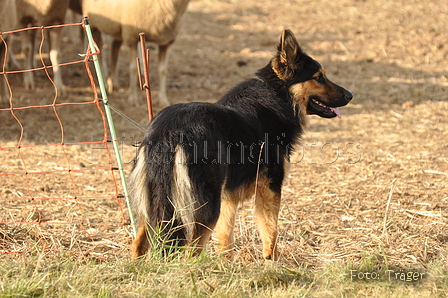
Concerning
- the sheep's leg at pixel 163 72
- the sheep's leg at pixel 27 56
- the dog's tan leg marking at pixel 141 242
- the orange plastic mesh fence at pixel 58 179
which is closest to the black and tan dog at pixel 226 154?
the dog's tan leg marking at pixel 141 242

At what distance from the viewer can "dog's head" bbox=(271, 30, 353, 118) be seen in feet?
14.4

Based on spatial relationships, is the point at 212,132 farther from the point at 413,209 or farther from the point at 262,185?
the point at 413,209

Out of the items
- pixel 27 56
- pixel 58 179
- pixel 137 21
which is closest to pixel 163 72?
pixel 137 21

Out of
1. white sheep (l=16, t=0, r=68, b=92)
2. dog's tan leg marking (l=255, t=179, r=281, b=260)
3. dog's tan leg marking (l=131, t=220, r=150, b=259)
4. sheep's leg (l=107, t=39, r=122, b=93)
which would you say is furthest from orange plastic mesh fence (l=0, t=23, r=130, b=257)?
dog's tan leg marking (l=255, t=179, r=281, b=260)

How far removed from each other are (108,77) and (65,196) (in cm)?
525

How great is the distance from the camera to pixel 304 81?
4551mm

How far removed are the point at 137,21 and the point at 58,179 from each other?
13.1ft

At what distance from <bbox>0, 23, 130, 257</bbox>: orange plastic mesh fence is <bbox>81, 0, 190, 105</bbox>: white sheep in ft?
4.25

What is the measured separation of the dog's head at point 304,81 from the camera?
4395 millimetres

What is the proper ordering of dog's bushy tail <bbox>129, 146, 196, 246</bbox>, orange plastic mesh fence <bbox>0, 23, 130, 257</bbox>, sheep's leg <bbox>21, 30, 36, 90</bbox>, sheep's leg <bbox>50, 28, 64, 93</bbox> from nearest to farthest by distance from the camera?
dog's bushy tail <bbox>129, 146, 196, 246</bbox> < orange plastic mesh fence <bbox>0, 23, 130, 257</bbox> < sheep's leg <bbox>50, 28, 64, 93</bbox> < sheep's leg <bbox>21, 30, 36, 90</bbox>

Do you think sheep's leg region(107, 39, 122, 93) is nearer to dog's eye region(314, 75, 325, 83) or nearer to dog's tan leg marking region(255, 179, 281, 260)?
dog's eye region(314, 75, 325, 83)

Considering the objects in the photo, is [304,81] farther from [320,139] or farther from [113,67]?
[113,67]

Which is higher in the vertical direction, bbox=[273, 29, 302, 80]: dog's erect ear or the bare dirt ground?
bbox=[273, 29, 302, 80]: dog's erect ear

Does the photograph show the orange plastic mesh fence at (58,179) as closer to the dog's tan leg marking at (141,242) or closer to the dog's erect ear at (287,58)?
the dog's tan leg marking at (141,242)
